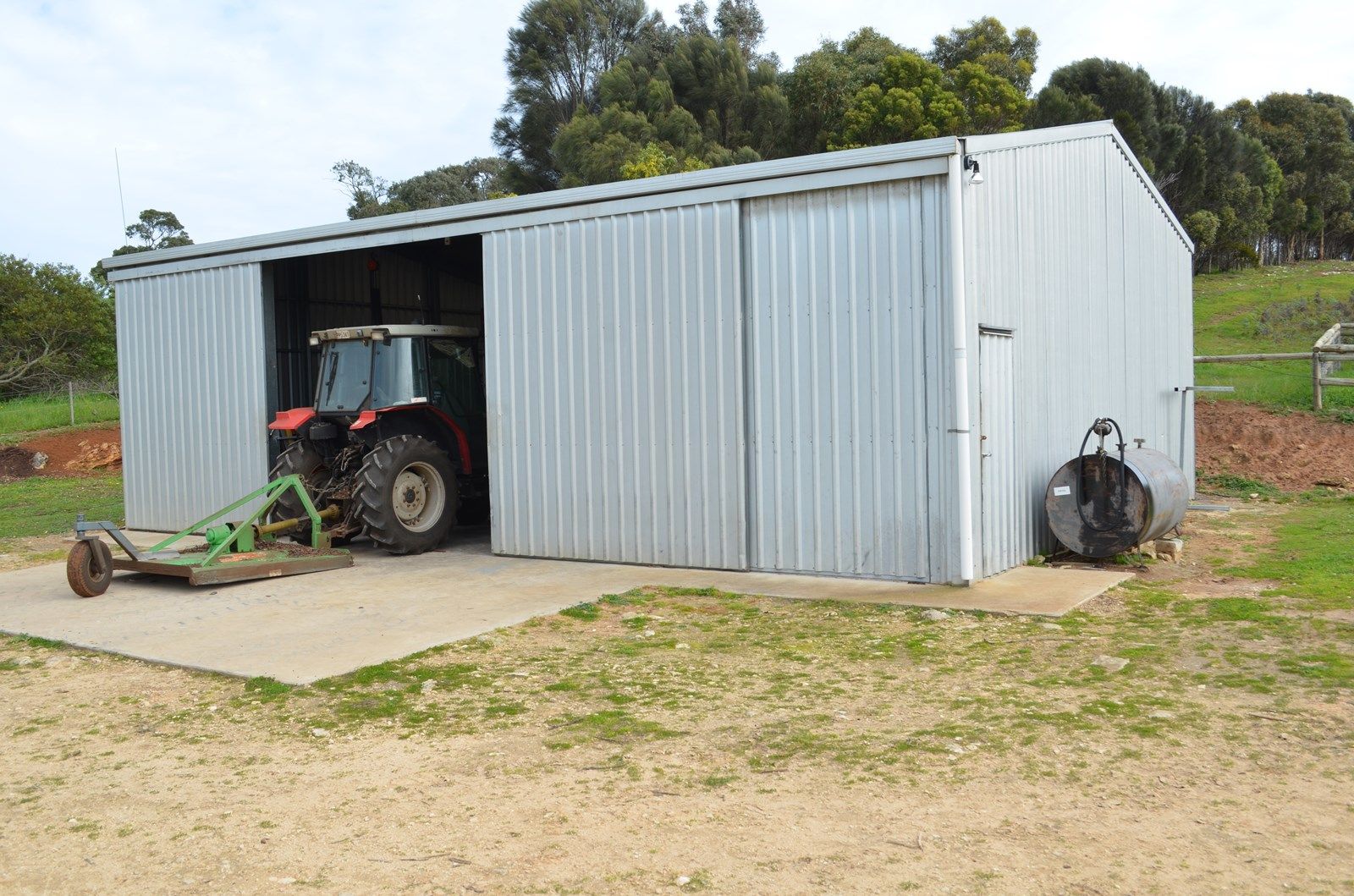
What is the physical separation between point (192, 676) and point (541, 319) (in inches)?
204

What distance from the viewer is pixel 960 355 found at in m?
8.66

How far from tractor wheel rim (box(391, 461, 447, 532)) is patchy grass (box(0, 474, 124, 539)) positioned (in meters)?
5.72

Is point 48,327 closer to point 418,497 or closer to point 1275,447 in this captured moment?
point 418,497

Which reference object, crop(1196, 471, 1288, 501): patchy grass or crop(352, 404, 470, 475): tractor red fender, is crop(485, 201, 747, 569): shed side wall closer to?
crop(352, 404, 470, 475): tractor red fender

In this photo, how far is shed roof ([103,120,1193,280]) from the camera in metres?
9.02

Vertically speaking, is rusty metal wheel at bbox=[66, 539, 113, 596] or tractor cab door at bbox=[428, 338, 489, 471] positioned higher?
tractor cab door at bbox=[428, 338, 489, 471]

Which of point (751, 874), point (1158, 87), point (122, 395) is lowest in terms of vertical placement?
point (751, 874)

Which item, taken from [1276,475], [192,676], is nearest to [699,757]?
[192,676]

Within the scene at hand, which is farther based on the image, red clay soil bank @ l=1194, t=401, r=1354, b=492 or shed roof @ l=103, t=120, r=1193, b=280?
red clay soil bank @ l=1194, t=401, r=1354, b=492

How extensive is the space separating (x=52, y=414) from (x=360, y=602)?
23.1m

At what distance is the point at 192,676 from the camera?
6820 mm

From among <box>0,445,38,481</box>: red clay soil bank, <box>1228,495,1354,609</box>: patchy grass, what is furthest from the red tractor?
<box>0,445,38,481</box>: red clay soil bank

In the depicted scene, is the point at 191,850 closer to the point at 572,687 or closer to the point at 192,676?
→ the point at 572,687

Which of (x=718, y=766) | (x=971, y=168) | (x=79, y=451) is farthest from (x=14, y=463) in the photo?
(x=718, y=766)
